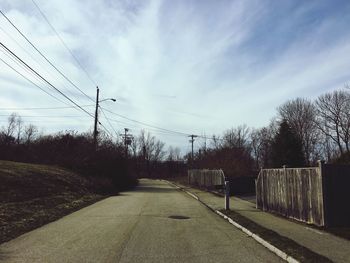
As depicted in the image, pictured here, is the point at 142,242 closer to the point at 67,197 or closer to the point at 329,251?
the point at 329,251

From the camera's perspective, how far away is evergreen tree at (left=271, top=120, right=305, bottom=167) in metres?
48.5

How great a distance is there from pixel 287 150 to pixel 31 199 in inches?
1419

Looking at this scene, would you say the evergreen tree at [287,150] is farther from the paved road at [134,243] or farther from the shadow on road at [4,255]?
the shadow on road at [4,255]

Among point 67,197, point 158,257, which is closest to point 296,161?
point 67,197

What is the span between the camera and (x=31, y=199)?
19.0 metres

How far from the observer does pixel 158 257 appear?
26.7 feet

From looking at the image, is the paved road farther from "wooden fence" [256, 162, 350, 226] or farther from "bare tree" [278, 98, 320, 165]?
"bare tree" [278, 98, 320, 165]

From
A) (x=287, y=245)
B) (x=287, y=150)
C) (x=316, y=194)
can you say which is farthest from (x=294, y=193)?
(x=287, y=150)

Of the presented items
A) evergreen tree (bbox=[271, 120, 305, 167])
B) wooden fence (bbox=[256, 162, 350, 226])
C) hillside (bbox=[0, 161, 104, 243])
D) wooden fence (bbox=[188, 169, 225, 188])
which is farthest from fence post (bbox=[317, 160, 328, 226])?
evergreen tree (bbox=[271, 120, 305, 167])

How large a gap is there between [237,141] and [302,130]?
15279mm

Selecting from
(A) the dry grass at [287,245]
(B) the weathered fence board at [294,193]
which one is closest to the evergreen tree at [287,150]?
(B) the weathered fence board at [294,193]

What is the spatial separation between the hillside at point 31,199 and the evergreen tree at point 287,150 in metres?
26.7

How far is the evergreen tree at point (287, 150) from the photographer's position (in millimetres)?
48500

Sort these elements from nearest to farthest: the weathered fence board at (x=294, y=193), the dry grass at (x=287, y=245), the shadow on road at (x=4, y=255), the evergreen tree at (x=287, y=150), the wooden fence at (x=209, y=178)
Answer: the dry grass at (x=287, y=245) → the shadow on road at (x=4, y=255) → the weathered fence board at (x=294, y=193) → the wooden fence at (x=209, y=178) → the evergreen tree at (x=287, y=150)
